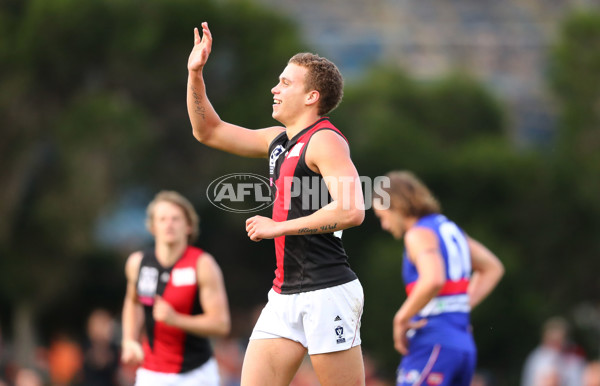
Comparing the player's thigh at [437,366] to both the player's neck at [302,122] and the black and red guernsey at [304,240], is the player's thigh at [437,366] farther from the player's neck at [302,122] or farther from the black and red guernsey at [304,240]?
the player's neck at [302,122]

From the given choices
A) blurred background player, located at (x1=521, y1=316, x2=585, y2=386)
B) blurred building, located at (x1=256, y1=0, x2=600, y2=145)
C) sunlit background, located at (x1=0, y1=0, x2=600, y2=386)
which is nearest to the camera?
blurred background player, located at (x1=521, y1=316, x2=585, y2=386)

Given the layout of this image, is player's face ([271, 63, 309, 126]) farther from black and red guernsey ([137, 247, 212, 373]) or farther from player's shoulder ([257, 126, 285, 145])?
black and red guernsey ([137, 247, 212, 373])

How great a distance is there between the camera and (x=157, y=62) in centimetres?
2538

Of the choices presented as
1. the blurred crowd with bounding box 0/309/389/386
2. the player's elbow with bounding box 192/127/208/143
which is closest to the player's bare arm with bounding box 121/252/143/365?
the player's elbow with bounding box 192/127/208/143

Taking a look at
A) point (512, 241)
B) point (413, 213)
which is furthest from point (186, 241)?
point (512, 241)

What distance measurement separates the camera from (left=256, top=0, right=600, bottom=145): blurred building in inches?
1998

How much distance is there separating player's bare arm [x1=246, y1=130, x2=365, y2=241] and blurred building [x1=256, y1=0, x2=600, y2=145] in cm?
4481

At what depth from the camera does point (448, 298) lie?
6625 millimetres

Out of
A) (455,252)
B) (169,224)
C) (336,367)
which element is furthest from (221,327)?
(336,367)

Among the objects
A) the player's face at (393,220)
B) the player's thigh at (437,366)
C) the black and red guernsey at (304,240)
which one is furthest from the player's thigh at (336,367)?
the player's face at (393,220)

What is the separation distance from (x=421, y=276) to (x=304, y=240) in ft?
5.17

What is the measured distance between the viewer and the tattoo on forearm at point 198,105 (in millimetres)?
5379

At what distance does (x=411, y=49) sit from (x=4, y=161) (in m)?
34.2

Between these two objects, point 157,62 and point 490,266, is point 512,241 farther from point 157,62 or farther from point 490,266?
point 490,266
